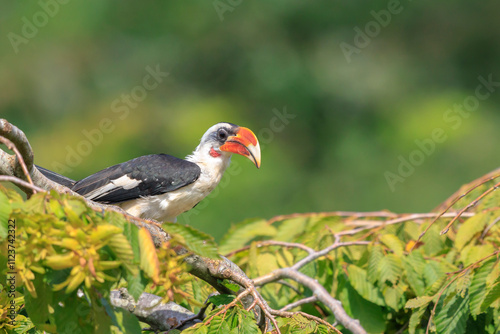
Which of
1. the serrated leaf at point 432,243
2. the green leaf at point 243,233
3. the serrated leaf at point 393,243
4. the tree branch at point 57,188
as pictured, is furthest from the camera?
the green leaf at point 243,233

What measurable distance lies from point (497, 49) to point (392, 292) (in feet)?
38.3

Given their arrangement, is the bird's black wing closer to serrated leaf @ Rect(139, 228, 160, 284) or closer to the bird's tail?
the bird's tail

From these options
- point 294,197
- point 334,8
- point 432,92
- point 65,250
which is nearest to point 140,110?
point 294,197

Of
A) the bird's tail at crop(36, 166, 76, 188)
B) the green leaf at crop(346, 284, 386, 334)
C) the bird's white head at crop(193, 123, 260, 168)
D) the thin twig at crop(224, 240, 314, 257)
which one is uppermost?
the bird's white head at crop(193, 123, 260, 168)

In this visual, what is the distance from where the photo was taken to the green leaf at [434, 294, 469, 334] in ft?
8.07

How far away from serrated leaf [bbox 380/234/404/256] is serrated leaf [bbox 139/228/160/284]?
1786 mm

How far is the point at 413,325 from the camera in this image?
257 centimetres

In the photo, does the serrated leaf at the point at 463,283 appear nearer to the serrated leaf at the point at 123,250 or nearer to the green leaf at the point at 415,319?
the green leaf at the point at 415,319

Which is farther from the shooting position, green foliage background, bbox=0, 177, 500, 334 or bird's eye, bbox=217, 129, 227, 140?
bird's eye, bbox=217, 129, 227, 140

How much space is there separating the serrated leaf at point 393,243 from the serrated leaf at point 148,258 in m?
1.79

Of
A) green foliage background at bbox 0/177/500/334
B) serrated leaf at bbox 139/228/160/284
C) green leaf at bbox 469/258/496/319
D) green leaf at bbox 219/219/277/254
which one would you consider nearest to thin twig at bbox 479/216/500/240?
green foliage background at bbox 0/177/500/334

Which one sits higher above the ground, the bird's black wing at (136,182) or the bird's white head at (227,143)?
the bird's white head at (227,143)

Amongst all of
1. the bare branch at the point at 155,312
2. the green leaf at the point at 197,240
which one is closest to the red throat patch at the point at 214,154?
the bare branch at the point at 155,312

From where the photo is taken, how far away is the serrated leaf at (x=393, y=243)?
118 inches
